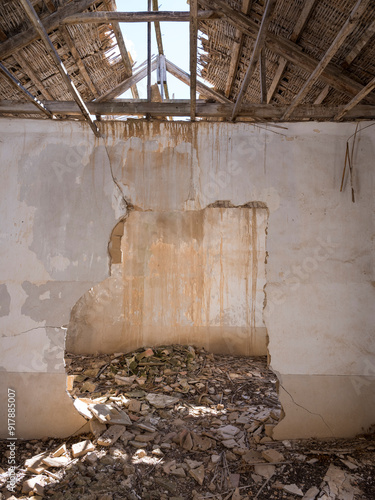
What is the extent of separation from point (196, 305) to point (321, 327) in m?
3.61

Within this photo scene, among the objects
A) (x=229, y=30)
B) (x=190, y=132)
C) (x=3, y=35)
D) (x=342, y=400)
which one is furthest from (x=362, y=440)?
(x=3, y=35)

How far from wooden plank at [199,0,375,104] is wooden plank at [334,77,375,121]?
44 cm

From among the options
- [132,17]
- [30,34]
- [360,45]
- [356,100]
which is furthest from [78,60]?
[356,100]

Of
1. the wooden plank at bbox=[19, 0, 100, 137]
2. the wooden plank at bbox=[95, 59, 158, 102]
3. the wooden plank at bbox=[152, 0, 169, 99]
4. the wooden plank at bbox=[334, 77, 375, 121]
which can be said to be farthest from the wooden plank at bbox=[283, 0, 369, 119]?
the wooden plank at bbox=[95, 59, 158, 102]

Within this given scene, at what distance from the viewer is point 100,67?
5641 millimetres

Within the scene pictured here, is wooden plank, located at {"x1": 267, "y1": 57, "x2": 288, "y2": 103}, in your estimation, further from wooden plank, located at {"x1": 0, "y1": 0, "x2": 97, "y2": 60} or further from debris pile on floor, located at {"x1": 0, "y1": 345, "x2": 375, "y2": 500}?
debris pile on floor, located at {"x1": 0, "y1": 345, "x2": 375, "y2": 500}

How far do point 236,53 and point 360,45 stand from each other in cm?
185

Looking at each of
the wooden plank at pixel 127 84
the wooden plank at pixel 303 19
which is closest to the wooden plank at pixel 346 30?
the wooden plank at pixel 303 19

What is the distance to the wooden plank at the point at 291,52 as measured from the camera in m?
3.98

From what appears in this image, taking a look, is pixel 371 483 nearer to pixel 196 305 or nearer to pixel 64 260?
pixel 64 260

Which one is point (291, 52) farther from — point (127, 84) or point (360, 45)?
point (127, 84)

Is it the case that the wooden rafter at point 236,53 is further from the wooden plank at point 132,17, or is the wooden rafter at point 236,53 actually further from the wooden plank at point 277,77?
the wooden plank at point 132,17

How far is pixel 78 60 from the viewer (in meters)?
5.02

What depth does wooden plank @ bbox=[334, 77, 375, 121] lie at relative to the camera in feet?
10.3
